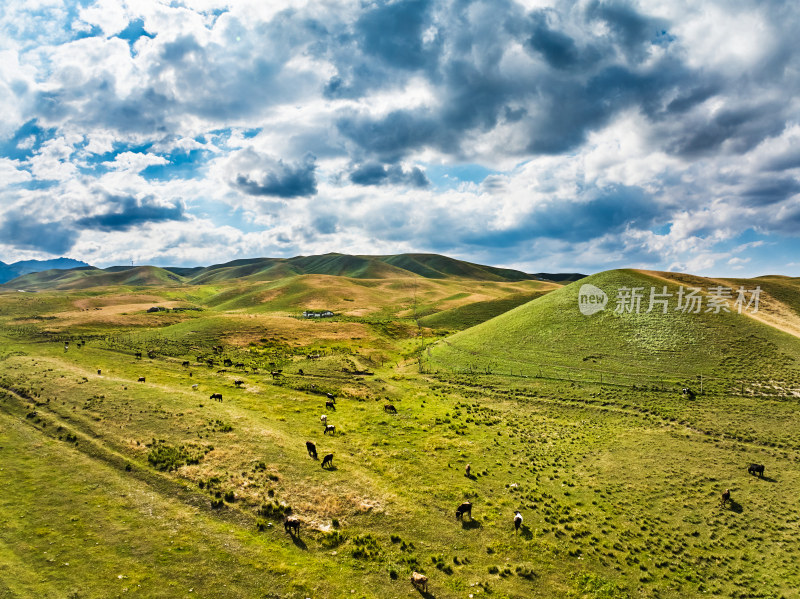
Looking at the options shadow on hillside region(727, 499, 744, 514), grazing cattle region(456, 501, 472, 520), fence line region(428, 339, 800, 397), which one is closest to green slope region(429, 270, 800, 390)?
fence line region(428, 339, 800, 397)

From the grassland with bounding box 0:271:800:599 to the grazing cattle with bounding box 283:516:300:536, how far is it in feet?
1.46

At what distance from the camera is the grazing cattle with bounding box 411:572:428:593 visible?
19828 mm

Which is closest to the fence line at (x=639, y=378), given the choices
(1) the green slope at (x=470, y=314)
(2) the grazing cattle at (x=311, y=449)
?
(2) the grazing cattle at (x=311, y=449)

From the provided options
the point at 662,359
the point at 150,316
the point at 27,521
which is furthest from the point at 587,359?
the point at 150,316

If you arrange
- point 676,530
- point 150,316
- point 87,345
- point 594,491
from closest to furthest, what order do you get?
point 676,530 < point 594,491 < point 87,345 < point 150,316

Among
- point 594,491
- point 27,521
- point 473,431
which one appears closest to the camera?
point 27,521

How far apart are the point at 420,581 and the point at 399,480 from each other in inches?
441

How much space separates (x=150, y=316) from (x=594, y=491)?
13982 cm

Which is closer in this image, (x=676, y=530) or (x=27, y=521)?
(x=27, y=521)

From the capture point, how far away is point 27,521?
23531 mm

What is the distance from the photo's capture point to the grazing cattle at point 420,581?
19.8 m

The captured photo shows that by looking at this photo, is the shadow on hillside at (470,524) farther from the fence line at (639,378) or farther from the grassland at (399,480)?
the fence line at (639,378)

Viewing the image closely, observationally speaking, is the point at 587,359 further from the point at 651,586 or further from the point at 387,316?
the point at 387,316

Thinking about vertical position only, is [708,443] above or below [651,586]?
above
